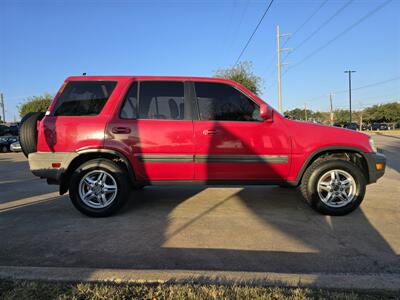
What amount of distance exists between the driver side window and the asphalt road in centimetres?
148

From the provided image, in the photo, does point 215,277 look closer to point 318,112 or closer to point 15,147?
point 15,147

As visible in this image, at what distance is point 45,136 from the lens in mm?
4898

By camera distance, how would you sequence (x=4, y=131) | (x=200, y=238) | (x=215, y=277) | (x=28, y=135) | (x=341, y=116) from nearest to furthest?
(x=215, y=277)
(x=200, y=238)
(x=28, y=135)
(x=4, y=131)
(x=341, y=116)

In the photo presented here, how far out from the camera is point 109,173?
4941 millimetres

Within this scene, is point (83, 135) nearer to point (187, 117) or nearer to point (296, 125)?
point (187, 117)

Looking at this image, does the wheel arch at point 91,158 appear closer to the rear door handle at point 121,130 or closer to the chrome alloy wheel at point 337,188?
the rear door handle at point 121,130

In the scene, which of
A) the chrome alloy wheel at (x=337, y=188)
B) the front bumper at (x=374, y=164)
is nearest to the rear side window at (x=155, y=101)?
the chrome alloy wheel at (x=337, y=188)

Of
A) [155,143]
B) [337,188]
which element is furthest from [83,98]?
[337,188]

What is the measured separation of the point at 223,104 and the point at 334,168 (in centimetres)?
189

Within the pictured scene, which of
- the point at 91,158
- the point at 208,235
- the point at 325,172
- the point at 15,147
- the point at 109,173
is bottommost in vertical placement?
the point at 208,235

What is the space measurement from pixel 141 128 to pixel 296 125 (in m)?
2.28

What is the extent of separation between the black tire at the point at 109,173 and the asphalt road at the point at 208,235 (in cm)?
13

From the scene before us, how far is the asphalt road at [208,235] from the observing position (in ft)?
11.2

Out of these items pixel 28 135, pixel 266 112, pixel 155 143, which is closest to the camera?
pixel 266 112
